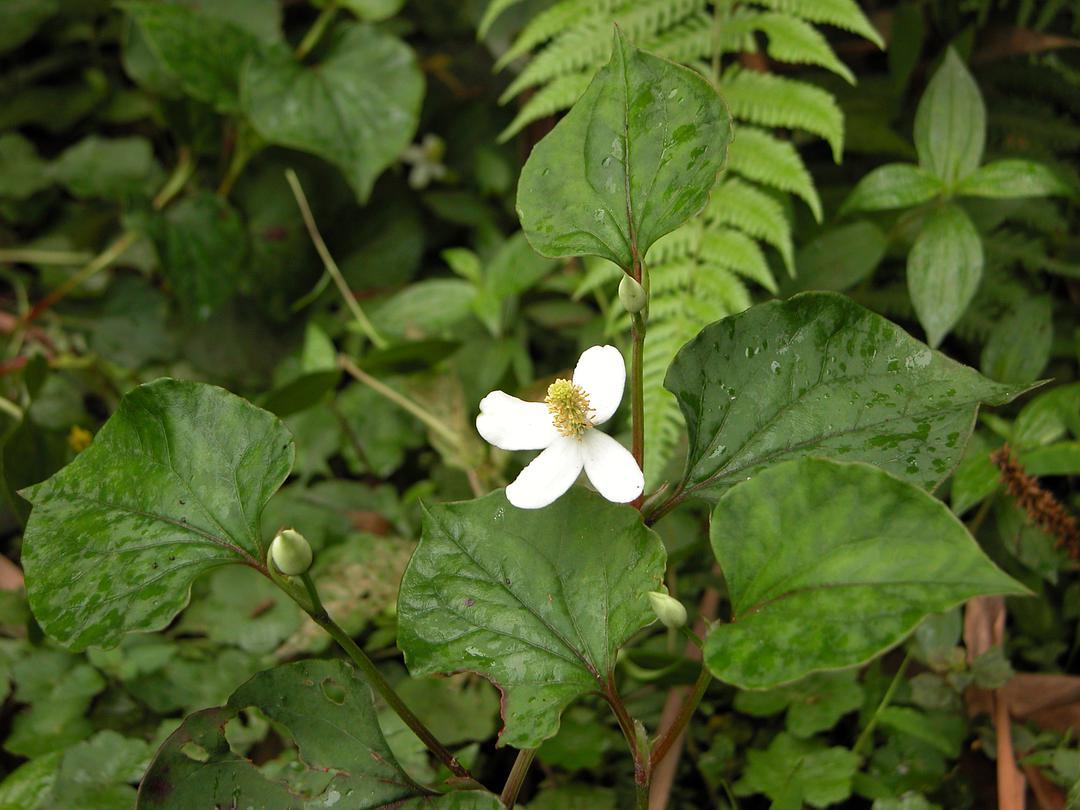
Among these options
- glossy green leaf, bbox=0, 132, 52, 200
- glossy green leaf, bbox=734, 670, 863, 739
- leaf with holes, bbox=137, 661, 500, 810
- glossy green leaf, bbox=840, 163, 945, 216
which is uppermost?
glossy green leaf, bbox=840, 163, 945, 216

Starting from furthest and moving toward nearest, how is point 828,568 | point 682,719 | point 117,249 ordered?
point 117,249
point 682,719
point 828,568

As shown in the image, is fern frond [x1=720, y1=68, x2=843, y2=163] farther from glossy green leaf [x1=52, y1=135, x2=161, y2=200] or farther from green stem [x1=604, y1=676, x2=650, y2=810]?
glossy green leaf [x1=52, y1=135, x2=161, y2=200]

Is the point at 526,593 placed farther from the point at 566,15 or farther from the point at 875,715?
the point at 566,15

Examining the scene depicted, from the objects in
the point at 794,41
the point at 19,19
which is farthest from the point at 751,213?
the point at 19,19

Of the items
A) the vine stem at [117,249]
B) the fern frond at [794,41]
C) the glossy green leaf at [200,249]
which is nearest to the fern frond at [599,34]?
the fern frond at [794,41]

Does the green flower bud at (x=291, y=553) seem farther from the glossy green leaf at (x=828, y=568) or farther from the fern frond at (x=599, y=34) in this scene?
the fern frond at (x=599, y=34)

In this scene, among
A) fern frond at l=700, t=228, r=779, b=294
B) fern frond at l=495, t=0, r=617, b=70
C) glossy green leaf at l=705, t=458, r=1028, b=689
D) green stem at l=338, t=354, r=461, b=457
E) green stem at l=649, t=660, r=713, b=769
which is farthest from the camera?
fern frond at l=495, t=0, r=617, b=70

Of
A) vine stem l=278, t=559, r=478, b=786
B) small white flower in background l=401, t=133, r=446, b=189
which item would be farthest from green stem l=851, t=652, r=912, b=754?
small white flower in background l=401, t=133, r=446, b=189
